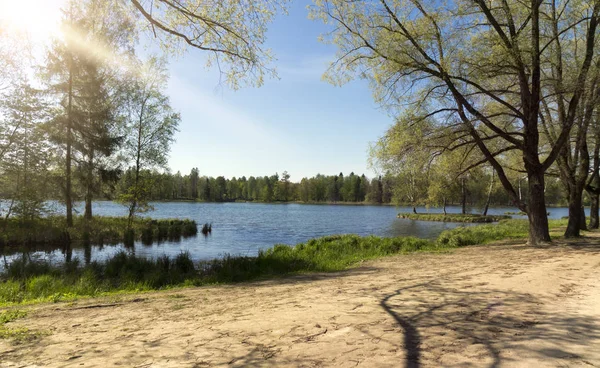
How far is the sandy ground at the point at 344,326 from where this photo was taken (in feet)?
11.8

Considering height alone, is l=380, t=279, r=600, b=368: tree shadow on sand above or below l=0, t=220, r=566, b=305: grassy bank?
above

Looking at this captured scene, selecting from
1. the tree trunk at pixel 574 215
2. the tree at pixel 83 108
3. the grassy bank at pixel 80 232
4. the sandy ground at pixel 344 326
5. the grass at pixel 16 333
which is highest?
the tree at pixel 83 108

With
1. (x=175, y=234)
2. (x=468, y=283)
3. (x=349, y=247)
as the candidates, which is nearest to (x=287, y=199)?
(x=175, y=234)

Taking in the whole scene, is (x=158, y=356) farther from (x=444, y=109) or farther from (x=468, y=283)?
(x=444, y=109)

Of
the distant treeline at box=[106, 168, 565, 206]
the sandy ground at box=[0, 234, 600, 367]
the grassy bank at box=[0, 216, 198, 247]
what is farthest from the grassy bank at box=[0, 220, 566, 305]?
the distant treeline at box=[106, 168, 565, 206]

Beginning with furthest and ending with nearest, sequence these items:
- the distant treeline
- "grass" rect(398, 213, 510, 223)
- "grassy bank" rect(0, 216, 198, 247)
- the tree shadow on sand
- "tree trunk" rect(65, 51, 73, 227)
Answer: the distant treeline, "grass" rect(398, 213, 510, 223), "tree trunk" rect(65, 51, 73, 227), "grassy bank" rect(0, 216, 198, 247), the tree shadow on sand

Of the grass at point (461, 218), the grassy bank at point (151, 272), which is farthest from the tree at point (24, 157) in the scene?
the grass at point (461, 218)

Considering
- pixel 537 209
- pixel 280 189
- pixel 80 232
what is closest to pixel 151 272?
pixel 537 209

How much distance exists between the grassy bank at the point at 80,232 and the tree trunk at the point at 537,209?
70.9ft

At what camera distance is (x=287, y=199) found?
141 metres

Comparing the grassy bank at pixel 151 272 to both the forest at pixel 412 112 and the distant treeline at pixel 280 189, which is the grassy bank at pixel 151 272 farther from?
the distant treeline at pixel 280 189

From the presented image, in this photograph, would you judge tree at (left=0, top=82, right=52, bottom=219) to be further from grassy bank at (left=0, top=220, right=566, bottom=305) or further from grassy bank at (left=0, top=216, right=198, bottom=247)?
grassy bank at (left=0, top=220, right=566, bottom=305)

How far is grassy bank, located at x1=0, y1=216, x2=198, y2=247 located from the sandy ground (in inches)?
667

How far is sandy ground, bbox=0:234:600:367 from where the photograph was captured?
3.61m
